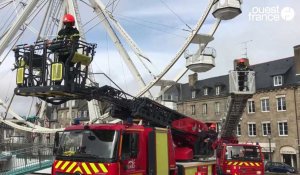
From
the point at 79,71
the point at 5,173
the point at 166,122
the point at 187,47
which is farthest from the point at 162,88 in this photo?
the point at 79,71

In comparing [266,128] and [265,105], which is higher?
[265,105]

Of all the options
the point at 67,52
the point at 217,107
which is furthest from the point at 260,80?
the point at 67,52

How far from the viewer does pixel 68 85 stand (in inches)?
416

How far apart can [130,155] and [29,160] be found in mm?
17141

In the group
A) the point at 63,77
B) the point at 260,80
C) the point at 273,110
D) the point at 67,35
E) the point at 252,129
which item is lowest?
the point at 252,129

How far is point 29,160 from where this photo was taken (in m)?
25.6

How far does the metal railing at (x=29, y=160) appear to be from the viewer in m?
24.3

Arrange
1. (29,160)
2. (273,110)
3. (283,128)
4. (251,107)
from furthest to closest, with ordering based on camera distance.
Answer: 1. (251,107)
2. (273,110)
3. (283,128)
4. (29,160)

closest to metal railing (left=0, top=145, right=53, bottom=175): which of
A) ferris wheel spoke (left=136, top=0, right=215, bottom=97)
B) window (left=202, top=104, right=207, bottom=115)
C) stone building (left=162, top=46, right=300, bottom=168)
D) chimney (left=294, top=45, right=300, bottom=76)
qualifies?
ferris wheel spoke (left=136, top=0, right=215, bottom=97)

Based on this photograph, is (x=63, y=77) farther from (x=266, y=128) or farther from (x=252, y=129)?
(x=252, y=129)

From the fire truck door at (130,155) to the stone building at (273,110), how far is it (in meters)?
36.0

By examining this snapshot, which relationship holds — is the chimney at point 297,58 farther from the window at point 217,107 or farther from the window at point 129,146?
the window at point 129,146

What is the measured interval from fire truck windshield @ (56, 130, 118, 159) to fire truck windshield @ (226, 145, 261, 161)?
11310mm

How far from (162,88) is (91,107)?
468cm
